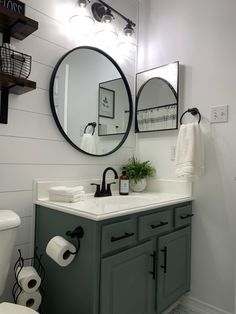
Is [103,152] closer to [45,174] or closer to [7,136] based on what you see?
[45,174]

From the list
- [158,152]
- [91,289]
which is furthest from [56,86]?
[91,289]

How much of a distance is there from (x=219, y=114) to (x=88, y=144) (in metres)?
0.98

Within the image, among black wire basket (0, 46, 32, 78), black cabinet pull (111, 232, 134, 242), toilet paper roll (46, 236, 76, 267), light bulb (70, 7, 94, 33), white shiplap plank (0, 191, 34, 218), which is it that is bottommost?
toilet paper roll (46, 236, 76, 267)

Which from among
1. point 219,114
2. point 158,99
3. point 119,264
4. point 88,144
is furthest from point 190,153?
point 119,264

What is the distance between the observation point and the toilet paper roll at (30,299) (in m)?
1.29

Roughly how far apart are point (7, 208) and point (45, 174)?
31 centimetres

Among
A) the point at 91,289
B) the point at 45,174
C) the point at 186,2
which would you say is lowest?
the point at 91,289

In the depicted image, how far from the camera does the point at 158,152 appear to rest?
2072 millimetres

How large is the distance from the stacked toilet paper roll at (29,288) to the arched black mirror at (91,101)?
850 mm

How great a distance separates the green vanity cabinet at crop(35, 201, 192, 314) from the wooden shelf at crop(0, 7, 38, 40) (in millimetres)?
1034

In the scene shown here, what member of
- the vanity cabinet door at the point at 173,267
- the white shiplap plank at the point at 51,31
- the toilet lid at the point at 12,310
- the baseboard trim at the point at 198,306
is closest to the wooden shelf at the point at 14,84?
the white shiplap plank at the point at 51,31

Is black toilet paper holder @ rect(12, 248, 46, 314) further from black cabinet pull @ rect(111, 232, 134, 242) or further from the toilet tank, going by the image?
black cabinet pull @ rect(111, 232, 134, 242)

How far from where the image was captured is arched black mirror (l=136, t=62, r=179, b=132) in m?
1.95

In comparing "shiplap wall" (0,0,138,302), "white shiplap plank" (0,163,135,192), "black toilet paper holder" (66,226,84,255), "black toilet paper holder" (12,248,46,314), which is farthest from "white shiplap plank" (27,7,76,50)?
"black toilet paper holder" (12,248,46,314)
